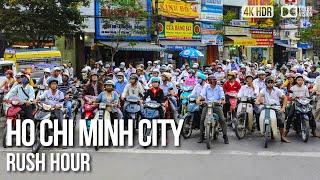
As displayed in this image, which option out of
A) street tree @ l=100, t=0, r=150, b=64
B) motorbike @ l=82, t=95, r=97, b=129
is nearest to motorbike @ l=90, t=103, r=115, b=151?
motorbike @ l=82, t=95, r=97, b=129

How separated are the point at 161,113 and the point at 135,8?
62.4 feet

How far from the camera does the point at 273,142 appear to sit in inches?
488

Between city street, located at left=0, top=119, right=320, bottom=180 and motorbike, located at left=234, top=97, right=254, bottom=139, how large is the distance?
0.23 meters

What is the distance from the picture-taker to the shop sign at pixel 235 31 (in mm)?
43606

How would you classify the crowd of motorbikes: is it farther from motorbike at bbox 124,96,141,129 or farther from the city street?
the city street

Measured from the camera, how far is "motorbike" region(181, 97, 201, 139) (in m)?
12.8

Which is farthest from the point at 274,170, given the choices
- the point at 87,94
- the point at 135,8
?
the point at 135,8

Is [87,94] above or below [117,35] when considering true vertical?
below

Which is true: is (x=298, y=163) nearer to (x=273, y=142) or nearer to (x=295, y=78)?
(x=273, y=142)

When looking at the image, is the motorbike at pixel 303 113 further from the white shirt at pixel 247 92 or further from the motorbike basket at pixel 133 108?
the motorbike basket at pixel 133 108

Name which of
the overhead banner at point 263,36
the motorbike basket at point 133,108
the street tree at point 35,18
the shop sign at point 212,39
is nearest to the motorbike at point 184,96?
the motorbike basket at point 133,108

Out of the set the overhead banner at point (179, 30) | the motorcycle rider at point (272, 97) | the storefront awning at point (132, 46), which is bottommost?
the motorcycle rider at point (272, 97)

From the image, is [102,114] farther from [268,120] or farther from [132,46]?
[132,46]

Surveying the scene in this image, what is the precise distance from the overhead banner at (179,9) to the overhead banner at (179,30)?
0.54m
